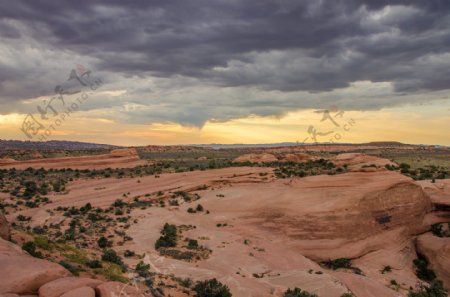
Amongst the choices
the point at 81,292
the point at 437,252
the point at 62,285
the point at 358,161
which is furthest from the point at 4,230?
the point at 358,161

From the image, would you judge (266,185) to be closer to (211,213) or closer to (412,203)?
(211,213)

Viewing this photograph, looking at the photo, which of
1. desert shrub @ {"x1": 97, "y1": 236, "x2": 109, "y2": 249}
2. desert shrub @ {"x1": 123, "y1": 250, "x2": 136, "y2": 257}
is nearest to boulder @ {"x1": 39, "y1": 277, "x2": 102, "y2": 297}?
desert shrub @ {"x1": 123, "y1": 250, "x2": 136, "y2": 257}

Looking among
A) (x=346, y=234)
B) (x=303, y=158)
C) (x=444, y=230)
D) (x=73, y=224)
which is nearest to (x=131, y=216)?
(x=73, y=224)

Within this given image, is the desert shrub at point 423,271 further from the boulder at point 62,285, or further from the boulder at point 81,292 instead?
the boulder at point 81,292

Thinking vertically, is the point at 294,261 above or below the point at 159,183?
below

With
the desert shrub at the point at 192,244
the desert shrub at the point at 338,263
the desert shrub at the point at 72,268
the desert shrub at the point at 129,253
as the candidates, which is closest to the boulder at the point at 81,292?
the desert shrub at the point at 72,268
